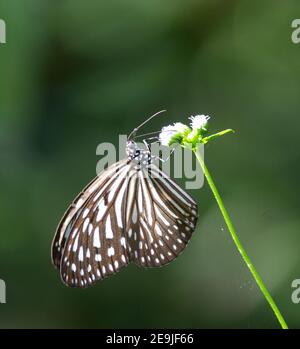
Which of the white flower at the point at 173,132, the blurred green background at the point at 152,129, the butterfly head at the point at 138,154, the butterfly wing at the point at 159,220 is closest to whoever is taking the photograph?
the white flower at the point at 173,132

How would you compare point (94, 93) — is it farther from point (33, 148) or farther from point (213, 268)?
point (213, 268)

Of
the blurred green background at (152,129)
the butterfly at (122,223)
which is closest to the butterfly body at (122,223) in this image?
the butterfly at (122,223)

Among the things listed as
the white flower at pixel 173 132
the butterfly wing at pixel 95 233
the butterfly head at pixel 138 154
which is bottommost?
the butterfly wing at pixel 95 233

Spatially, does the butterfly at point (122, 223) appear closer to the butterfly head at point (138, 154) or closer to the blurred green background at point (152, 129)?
the butterfly head at point (138, 154)

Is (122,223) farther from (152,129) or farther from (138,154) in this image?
(152,129)

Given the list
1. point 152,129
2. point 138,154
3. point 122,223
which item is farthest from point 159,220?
point 152,129

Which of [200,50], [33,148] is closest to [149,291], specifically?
A: [33,148]

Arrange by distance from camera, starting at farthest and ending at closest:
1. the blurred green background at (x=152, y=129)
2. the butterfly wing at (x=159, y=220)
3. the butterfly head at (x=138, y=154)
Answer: the blurred green background at (x=152, y=129), the butterfly head at (x=138, y=154), the butterfly wing at (x=159, y=220)

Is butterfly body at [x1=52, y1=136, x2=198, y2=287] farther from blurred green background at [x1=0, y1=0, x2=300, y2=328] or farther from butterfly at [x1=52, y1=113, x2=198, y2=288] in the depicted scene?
blurred green background at [x1=0, y1=0, x2=300, y2=328]
